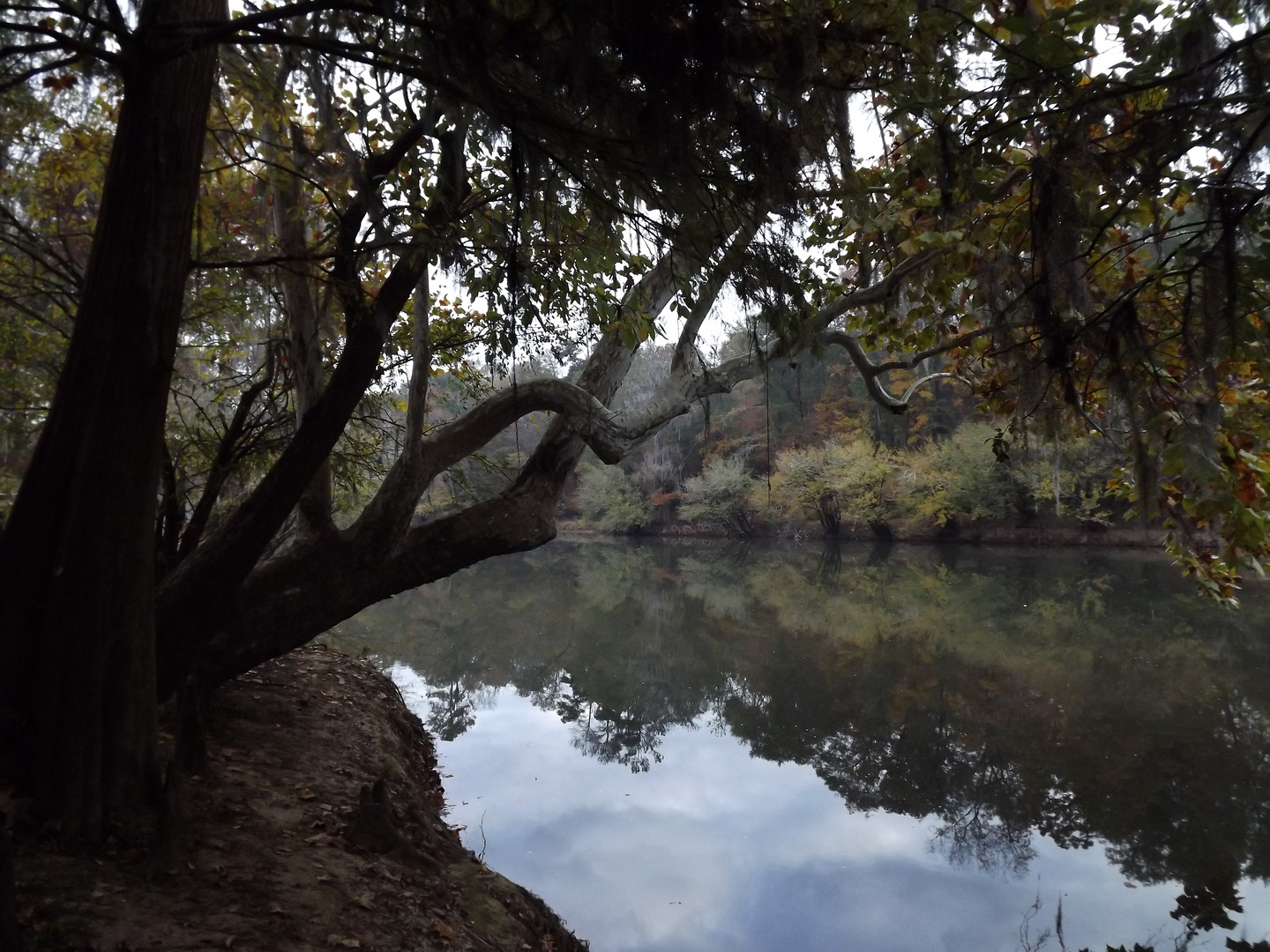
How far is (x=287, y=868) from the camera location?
365cm

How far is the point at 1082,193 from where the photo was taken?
3297 mm

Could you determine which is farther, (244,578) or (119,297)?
(244,578)

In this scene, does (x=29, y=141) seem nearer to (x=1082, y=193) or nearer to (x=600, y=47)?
(x=600, y=47)

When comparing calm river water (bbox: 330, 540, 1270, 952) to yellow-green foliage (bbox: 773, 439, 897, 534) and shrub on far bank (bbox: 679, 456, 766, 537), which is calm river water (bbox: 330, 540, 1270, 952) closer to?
yellow-green foliage (bbox: 773, 439, 897, 534)

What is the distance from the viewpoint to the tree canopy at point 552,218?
2727 mm

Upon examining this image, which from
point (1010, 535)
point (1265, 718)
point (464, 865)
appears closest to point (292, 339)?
point (464, 865)

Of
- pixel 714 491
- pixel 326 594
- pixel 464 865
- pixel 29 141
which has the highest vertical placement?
pixel 714 491

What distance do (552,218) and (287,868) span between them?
10.4 ft

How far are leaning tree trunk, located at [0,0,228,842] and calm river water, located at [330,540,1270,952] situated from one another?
A: 356 cm

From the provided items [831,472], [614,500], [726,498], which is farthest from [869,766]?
[614,500]

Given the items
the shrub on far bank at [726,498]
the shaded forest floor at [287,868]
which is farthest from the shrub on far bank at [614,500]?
the shaded forest floor at [287,868]

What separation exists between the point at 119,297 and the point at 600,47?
2.12 meters

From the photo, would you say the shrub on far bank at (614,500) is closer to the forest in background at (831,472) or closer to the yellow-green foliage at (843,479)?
the forest in background at (831,472)

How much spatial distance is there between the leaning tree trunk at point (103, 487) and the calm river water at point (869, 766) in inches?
140
